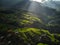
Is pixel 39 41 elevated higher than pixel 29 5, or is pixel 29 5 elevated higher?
pixel 39 41

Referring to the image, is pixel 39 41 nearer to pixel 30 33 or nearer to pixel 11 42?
pixel 30 33

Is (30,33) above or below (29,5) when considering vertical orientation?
above

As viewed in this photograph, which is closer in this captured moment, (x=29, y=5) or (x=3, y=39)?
(x=3, y=39)

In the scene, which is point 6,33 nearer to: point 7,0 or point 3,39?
point 3,39

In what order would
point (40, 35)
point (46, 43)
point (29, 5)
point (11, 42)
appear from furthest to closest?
1. point (29, 5)
2. point (40, 35)
3. point (46, 43)
4. point (11, 42)

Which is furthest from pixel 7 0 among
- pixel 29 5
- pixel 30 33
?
pixel 30 33

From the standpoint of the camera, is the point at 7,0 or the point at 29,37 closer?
the point at 29,37

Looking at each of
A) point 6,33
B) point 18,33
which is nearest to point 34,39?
point 18,33

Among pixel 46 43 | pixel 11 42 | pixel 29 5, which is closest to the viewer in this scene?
pixel 11 42

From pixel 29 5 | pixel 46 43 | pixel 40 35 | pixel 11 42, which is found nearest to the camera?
pixel 11 42
